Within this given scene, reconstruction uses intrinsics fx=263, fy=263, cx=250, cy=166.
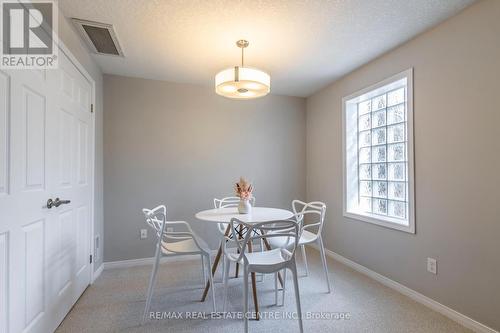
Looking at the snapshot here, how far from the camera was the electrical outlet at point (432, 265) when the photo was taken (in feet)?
7.18

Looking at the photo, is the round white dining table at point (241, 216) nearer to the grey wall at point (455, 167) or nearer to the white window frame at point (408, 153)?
the white window frame at point (408, 153)

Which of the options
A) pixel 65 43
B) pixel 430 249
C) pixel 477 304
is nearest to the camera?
pixel 477 304

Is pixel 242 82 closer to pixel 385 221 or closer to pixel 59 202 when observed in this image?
pixel 59 202

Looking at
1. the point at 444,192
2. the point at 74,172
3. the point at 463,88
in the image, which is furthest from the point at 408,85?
the point at 74,172

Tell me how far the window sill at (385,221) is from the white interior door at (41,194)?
2885 millimetres

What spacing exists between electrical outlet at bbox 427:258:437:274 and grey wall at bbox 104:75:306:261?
2.02m

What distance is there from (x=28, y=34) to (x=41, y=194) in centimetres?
99

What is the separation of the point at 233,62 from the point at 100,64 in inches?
58.2

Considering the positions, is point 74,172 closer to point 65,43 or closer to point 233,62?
point 65,43

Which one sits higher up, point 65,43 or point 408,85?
point 65,43

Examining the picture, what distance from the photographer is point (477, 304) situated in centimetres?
189

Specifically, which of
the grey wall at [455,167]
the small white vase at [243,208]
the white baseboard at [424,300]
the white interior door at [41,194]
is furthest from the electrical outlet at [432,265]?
the white interior door at [41,194]

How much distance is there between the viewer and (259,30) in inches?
86.5

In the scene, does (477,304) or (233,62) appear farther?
(233,62)
